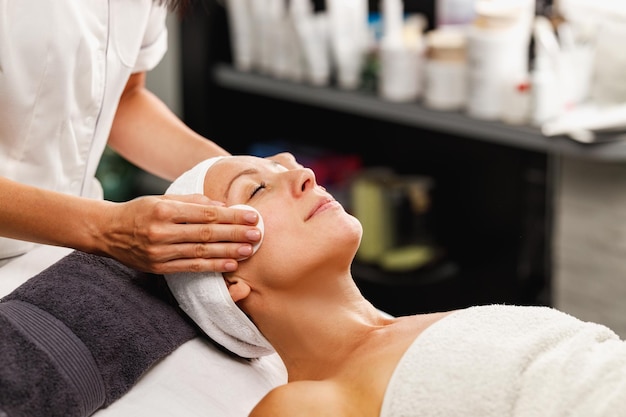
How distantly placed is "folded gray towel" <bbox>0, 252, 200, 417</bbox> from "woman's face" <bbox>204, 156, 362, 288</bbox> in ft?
0.69

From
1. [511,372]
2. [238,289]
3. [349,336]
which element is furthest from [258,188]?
[511,372]

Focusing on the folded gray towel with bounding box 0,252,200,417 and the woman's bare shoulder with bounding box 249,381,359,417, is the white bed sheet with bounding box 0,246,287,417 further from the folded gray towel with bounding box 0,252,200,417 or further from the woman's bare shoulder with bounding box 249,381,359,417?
the woman's bare shoulder with bounding box 249,381,359,417

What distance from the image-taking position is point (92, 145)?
1776 mm

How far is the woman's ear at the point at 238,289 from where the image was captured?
148 centimetres

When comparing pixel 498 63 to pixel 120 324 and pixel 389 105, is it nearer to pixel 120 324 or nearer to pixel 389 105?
pixel 389 105

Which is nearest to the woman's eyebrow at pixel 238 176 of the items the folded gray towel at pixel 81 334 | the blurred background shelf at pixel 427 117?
the folded gray towel at pixel 81 334

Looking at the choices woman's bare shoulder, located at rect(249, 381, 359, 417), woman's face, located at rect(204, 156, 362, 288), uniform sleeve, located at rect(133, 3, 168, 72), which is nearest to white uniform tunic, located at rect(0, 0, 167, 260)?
uniform sleeve, located at rect(133, 3, 168, 72)

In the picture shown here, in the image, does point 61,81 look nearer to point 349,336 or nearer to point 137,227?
point 137,227

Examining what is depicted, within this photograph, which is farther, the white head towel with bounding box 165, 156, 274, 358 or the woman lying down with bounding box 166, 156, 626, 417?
the white head towel with bounding box 165, 156, 274, 358

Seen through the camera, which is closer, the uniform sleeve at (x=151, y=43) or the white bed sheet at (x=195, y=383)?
the white bed sheet at (x=195, y=383)

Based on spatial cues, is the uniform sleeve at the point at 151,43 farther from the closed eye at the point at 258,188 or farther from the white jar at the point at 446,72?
the white jar at the point at 446,72

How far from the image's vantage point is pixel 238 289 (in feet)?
4.86

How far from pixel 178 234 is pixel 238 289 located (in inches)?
7.2

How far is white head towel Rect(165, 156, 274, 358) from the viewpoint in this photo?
1490 millimetres
